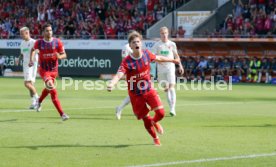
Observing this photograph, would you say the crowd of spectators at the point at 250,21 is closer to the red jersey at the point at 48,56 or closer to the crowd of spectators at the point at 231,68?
the crowd of spectators at the point at 231,68

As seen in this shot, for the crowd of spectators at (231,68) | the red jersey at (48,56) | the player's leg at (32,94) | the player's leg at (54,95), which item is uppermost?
the red jersey at (48,56)

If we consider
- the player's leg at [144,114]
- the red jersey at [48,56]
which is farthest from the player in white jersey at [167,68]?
the player's leg at [144,114]

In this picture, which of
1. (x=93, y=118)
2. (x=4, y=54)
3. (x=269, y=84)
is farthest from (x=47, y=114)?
(x=4, y=54)

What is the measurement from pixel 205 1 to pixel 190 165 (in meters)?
33.2

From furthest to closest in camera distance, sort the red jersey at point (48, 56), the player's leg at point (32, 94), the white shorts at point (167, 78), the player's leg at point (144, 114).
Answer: the player's leg at point (32, 94)
the white shorts at point (167, 78)
the red jersey at point (48, 56)
the player's leg at point (144, 114)

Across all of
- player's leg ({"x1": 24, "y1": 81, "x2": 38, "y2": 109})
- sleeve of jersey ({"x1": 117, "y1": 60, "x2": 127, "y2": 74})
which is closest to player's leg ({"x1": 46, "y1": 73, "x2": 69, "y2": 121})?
player's leg ({"x1": 24, "y1": 81, "x2": 38, "y2": 109})

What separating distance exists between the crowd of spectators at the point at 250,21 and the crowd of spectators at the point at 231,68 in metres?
1.37

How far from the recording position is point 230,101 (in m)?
24.5

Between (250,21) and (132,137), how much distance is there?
85.7ft

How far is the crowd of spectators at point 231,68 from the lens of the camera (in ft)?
125

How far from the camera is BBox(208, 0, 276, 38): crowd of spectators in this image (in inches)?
1501

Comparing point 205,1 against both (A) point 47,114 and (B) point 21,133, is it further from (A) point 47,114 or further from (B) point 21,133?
(B) point 21,133

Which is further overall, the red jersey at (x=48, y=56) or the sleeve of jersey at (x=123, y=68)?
the red jersey at (x=48, y=56)

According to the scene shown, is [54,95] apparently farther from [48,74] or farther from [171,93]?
[171,93]
